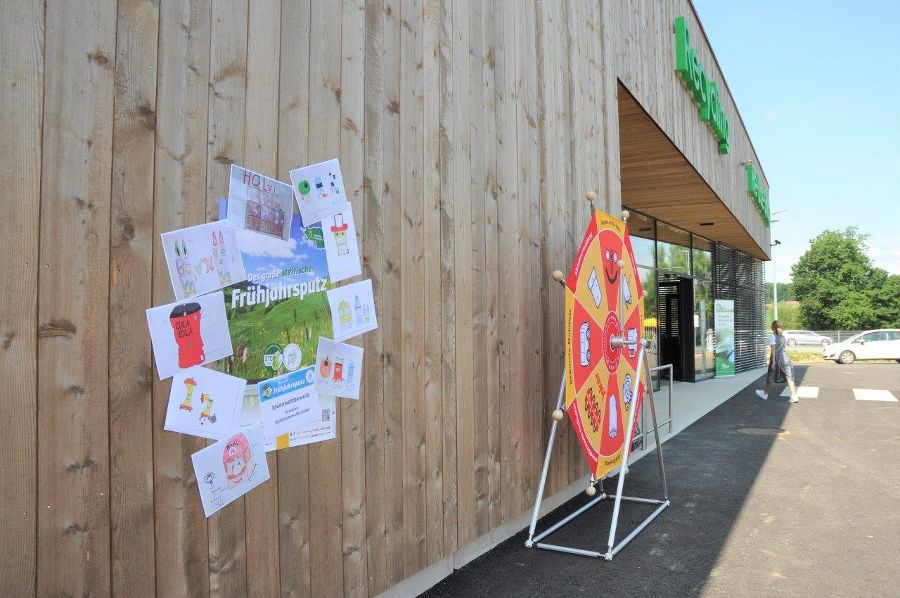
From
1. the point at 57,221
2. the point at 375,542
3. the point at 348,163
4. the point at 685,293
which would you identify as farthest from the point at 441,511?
the point at 685,293

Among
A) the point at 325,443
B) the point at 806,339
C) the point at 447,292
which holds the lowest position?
the point at 806,339

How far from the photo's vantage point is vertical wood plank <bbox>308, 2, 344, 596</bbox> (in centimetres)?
264

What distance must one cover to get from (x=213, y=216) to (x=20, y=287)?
69 centimetres

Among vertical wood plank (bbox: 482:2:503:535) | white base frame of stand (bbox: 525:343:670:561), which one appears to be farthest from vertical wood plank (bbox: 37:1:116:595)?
white base frame of stand (bbox: 525:343:670:561)

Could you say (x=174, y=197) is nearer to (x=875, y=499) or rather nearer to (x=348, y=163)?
(x=348, y=163)

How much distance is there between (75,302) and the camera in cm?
182

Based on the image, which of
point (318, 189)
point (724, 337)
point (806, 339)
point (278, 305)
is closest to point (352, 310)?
point (278, 305)

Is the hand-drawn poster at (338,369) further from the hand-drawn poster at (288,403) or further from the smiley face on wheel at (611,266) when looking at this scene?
the smiley face on wheel at (611,266)

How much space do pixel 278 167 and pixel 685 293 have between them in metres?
14.6

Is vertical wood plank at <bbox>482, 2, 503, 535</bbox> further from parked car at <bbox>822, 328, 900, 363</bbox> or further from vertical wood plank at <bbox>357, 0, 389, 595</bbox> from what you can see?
parked car at <bbox>822, 328, 900, 363</bbox>

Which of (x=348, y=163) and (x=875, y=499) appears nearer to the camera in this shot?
(x=348, y=163)

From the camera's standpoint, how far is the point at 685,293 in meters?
15.5

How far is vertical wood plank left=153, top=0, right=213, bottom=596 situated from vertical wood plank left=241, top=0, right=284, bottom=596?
0.20 m

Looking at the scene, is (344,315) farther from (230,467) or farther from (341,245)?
(230,467)
